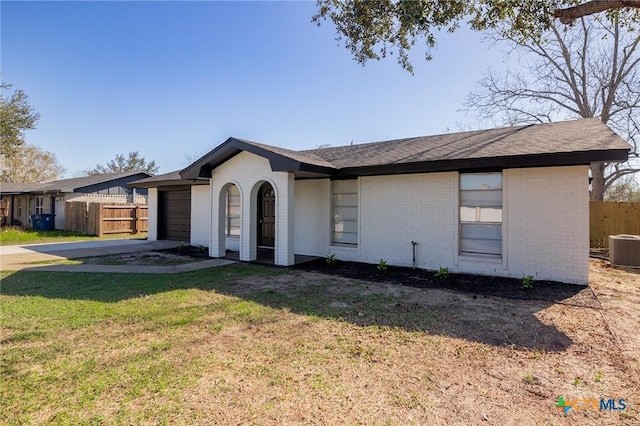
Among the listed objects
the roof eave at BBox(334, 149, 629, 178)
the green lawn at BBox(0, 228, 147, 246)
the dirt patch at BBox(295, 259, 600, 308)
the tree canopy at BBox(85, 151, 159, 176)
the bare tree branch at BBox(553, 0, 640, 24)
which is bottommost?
the dirt patch at BBox(295, 259, 600, 308)

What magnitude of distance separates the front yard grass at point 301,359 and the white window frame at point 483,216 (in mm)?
2279

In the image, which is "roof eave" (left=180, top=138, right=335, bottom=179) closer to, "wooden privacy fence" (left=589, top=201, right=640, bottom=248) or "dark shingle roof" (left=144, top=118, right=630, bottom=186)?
"dark shingle roof" (left=144, top=118, right=630, bottom=186)

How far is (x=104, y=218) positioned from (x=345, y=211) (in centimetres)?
1470

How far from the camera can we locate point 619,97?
19562 millimetres

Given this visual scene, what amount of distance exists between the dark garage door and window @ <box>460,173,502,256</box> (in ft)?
37.5

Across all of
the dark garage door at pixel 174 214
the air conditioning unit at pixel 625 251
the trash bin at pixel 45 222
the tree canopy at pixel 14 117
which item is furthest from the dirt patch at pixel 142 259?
the tree canopy at pixel 14 117

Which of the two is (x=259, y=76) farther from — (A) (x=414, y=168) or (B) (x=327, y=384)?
(B) (x=327, y=384)

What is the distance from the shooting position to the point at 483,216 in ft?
27.1

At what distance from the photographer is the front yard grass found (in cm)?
282

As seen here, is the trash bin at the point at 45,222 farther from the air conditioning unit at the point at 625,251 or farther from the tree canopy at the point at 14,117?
the air conditioning unit at the point at 625,251

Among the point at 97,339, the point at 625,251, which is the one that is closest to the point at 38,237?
the point at 97,339

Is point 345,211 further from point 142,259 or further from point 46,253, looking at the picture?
point 46,253

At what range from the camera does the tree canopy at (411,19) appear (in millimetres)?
7973

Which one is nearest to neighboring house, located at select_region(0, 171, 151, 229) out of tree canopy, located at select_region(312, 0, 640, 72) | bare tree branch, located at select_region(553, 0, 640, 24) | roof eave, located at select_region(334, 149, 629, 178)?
tree canopy, located at select_region(312, 0, 640, 72)
